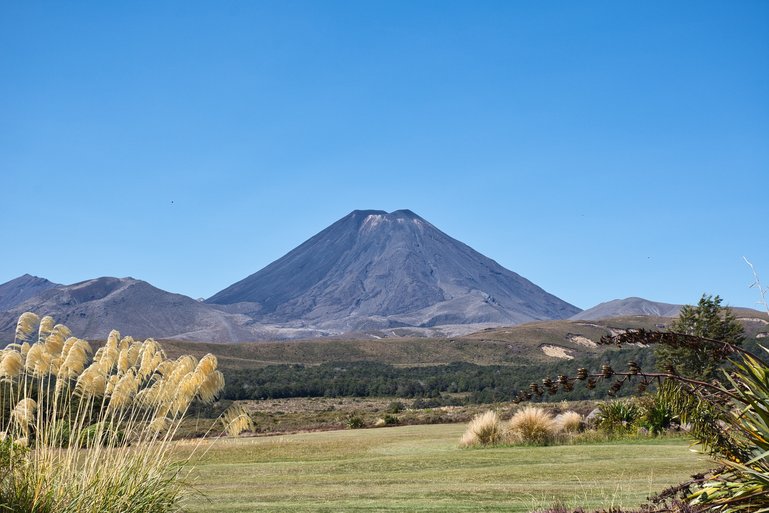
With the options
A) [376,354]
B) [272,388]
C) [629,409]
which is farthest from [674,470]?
[376,354]

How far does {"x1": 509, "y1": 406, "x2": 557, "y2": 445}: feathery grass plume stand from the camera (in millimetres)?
20688

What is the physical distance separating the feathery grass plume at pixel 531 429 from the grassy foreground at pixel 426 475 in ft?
2.73

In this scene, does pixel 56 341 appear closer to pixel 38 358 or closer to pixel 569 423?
pixel 38 358

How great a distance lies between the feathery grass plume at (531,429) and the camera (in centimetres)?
2069

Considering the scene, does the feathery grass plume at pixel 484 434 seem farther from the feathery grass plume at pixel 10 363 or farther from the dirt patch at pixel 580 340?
the dirt patch at pixel 580 340

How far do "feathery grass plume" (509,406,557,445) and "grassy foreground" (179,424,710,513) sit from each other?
2.73 ft

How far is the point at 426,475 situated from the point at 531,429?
5632 millimetres

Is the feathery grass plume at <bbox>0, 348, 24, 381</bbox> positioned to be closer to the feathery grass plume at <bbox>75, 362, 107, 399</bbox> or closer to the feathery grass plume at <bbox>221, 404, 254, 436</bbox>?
the feathery grass plume at <bbox>75, 362, 107, 399</bbox>

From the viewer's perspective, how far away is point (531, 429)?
2067 cm

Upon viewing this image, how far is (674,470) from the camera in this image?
47.9 ft

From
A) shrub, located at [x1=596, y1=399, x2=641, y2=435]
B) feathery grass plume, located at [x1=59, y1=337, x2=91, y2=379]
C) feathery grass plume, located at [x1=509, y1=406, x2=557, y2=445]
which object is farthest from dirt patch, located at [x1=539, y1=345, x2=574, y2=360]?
feathery grass plume, located at [x1=59, y1=337, x2=91, y2=379]

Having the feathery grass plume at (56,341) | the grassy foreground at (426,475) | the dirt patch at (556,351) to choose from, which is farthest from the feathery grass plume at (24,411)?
the dirt patch at (556,351)

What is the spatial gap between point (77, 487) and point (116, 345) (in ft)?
4.93

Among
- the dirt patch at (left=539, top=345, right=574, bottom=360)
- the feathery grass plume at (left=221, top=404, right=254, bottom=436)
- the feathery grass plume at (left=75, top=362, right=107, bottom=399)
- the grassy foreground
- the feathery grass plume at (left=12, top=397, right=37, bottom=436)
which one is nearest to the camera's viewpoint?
the feathery grass plume at (left=12, top=397, right=37, bottom=436)
